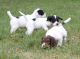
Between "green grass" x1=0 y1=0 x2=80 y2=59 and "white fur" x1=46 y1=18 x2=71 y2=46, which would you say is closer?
"green grass" x1=0 y1=0 x2=80 y2=59

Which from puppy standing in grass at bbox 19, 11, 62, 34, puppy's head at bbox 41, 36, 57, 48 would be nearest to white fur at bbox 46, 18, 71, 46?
puppy's head at bbox 41, 36, 57, 48

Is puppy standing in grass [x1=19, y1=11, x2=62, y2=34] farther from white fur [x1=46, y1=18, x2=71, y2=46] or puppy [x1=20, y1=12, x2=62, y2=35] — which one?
white fur [x1=46, y1=18, x2=71, y2=46]

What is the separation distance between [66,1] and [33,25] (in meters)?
8.85

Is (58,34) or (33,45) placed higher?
(58,34)

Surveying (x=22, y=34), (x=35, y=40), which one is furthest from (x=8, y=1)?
(x=35, y=40)

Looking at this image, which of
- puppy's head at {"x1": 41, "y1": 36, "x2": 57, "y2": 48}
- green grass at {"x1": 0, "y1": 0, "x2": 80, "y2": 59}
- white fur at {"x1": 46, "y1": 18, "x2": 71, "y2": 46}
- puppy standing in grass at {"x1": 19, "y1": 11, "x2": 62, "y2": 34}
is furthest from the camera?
puppy standing in grass at {"x1": 19, "y1": 11, "x2": 62, "y2": 34}

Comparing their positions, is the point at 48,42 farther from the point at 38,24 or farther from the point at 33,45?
the point at 38,24

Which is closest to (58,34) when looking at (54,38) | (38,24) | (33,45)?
(54,38)

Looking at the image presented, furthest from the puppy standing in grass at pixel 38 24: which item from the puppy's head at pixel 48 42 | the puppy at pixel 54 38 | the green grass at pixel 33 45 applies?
the puppy's head at pixel 48 42

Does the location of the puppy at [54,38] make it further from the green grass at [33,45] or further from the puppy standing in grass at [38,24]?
the puppy standing in grass at [38,24]

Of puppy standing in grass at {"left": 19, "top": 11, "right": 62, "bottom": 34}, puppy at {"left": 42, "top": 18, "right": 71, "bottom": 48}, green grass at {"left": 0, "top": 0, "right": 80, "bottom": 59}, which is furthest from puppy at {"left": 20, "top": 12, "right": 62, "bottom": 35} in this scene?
puppy at {"left": 42, "top": 18, "right": 71, "bottom": 48}

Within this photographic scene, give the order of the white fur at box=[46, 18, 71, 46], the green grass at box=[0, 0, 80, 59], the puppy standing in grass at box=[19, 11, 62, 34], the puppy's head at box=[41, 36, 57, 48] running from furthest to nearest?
the puppy standing in grass at box=[19, 11, 62, 34] → the white fur at box=[46, 18, 71, 46] → the puppy's head at box=[41, 36, 57, 48] → the green grass at box=[0, 0, 80, 59]

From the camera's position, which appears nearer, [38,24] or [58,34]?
[58,34]

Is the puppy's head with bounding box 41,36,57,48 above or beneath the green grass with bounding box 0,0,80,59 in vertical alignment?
above
